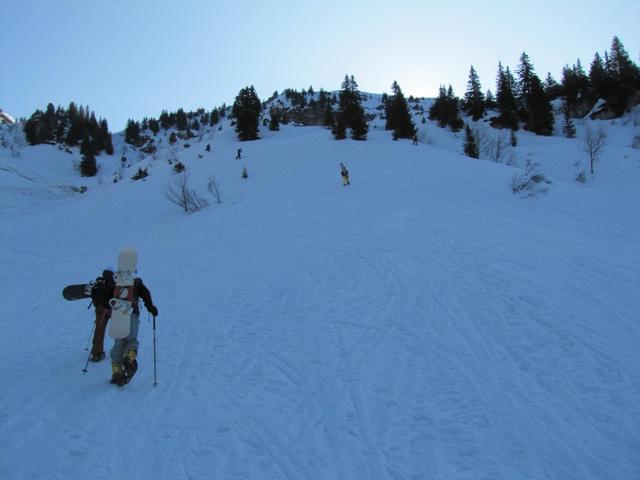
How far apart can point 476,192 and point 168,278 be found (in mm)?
Answer: 15683

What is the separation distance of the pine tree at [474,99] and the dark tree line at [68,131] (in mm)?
62733

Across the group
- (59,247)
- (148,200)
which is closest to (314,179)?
(148,200)

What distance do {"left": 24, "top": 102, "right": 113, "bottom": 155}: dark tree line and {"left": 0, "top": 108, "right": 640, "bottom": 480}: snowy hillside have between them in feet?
208

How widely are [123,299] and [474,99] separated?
66.7 metres

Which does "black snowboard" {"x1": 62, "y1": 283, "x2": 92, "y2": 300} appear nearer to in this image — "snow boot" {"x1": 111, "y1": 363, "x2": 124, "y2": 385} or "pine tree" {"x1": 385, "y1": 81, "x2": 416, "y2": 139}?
"snow boot" {"x1": 111, "y1": 363, "x2": 124, "y2": 385}

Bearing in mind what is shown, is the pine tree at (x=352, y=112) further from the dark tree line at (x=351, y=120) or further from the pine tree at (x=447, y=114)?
the pine tree at (x=447, y=114)

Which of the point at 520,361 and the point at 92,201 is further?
the point at 92,201

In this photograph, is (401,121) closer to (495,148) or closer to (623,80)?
(495,148)

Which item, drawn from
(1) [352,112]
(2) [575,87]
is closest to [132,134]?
(1) [352,112]

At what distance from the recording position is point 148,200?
31.9 m

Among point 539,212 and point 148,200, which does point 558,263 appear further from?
point 148,200

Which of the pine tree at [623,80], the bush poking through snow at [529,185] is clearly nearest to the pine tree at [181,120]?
the pine tree at [623,80]

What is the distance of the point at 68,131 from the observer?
75.1 metres

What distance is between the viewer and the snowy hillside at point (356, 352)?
405 cm
